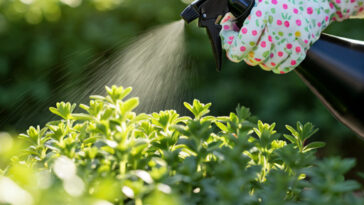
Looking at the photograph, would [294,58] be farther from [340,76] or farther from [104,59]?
[104,59]

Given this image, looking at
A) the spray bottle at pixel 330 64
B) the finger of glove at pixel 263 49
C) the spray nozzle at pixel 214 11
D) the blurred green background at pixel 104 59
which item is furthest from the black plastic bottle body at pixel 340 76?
the blurred green background at pixel 104 59

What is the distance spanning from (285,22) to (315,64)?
0.15m

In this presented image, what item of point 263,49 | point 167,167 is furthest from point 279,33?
point 167,167

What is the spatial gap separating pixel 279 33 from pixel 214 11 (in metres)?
0.20

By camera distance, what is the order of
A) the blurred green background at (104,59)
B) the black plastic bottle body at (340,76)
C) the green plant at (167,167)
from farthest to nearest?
the blurred green background at (104,59)
the black plastic bottle body at (340,76)
the green plant at (167,167)

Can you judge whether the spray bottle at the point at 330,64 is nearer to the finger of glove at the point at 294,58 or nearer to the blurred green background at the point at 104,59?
the finger of glove at the point at 294,58

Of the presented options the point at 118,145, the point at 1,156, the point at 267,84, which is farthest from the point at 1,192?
the point at 267,84

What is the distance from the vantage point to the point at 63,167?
603mm

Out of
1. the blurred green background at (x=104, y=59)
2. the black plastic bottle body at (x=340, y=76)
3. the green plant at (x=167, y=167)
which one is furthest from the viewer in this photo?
the blurred green background at (x=104, y=59)

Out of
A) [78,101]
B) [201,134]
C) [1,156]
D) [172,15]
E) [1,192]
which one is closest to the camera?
[1,192]

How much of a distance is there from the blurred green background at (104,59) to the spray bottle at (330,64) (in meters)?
1.45

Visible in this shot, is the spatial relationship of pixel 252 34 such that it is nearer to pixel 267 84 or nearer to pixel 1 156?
pixel 1 156

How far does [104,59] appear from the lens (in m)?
3.09

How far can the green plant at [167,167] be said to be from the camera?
630mm
